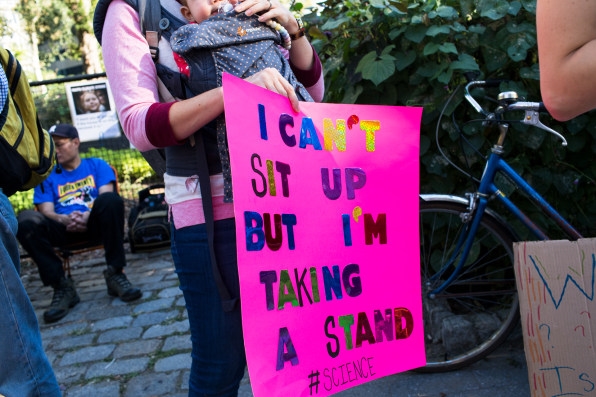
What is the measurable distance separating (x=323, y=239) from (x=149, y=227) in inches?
175

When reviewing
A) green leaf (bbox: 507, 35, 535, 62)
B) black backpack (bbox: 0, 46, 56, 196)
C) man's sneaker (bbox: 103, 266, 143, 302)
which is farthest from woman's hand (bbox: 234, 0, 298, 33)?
man's sneaker (bbox: 103, 266, 143, 302)

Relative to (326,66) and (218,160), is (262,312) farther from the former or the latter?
(326,66)

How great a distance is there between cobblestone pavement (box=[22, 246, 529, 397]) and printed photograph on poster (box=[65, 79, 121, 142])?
89.5 inches

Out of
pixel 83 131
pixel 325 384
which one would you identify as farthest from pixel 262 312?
pixel 83 131

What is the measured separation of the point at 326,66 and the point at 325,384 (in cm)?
202

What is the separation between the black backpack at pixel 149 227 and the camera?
5.71 m

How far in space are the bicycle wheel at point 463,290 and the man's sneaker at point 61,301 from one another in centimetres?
270

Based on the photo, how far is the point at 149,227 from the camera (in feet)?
18.7

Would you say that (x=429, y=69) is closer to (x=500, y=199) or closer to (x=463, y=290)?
(x=500, y=199)

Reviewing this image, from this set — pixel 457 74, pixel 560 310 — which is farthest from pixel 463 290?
pixel 560 310

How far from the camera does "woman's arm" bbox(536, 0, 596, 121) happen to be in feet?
3.34

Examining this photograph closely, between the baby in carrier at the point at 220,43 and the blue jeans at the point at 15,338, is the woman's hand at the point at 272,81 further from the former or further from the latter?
the blue jeans at the point at 15,338

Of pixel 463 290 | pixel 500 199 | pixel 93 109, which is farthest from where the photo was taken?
pixel 93 109

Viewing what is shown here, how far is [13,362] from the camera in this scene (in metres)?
1.86
